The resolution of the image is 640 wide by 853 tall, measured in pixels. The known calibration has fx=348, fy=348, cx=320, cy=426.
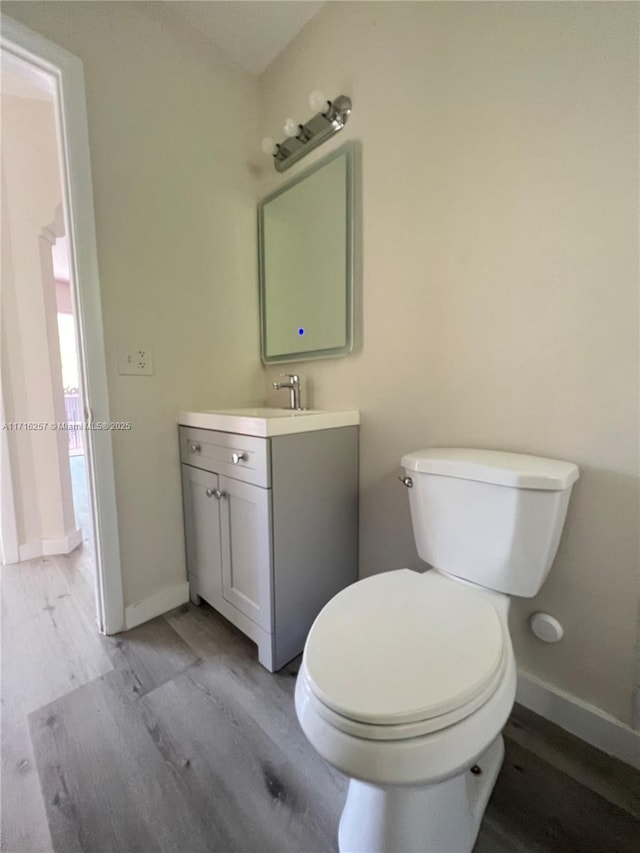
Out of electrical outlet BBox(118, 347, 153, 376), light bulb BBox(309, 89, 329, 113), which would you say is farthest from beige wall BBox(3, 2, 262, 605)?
light bulb BBox(309, 89, 329, 113)

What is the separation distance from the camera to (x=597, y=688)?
2.96 feet

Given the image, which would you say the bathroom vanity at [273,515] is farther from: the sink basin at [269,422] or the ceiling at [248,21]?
the ceiling at [248,21]

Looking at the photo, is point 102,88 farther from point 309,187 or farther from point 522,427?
point 522,427

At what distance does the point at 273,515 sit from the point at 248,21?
73.1 inches

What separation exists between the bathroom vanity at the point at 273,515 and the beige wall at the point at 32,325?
44.7 inches

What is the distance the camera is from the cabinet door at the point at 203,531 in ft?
4.26

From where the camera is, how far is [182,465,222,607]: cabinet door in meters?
1.30

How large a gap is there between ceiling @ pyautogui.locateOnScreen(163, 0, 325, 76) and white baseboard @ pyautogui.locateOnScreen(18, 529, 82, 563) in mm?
2500

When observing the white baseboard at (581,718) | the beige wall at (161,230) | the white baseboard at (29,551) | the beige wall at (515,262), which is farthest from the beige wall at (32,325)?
the white baseboard at (581,718)

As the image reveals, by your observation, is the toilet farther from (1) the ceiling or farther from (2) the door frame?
(1) the ceiling

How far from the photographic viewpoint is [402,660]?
61cm

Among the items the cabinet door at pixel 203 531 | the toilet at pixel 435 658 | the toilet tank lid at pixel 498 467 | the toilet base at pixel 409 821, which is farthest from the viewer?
the cabinet door at pixel 203 531

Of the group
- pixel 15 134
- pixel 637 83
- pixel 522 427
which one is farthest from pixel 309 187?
pixel 15 134

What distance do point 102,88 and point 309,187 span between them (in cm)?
75
